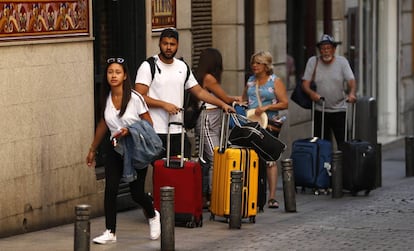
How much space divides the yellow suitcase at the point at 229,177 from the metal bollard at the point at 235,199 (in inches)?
10.1

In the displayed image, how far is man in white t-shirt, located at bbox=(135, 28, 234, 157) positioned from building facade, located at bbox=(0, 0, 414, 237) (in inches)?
35.7

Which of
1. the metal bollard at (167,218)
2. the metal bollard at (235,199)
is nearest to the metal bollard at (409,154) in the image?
the metal bollard at (235,199)

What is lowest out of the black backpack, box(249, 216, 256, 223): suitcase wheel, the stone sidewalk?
the stone sidewalk

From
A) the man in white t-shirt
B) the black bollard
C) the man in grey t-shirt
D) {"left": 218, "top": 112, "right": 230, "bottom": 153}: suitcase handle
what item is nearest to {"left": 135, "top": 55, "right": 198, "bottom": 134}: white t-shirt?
the man in white t-shirt

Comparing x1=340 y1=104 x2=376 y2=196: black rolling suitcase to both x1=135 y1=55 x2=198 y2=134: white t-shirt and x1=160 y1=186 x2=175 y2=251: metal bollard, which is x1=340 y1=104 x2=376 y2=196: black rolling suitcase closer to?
x1=135 y1=55 x2=198 y2=134: white t-shirt

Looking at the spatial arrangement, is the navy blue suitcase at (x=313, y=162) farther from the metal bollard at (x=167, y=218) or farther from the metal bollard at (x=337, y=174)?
the metal bollard at (x=167, y=218)

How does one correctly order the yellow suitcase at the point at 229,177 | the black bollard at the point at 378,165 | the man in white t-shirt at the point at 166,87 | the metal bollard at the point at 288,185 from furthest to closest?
1. the black bollard at the point at 378,165
2. the metal bollard at the point at 288,185
3. the yellow suitcase at the point at 229,177
4. the man in white t-shirt at the point at 166,87

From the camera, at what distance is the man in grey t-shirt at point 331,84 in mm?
16125

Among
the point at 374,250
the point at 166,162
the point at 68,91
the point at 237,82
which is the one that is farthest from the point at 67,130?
the point at 237,82

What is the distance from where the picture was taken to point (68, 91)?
1301 centimetres

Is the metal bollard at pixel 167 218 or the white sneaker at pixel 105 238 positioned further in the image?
the white sneaker at pixel 105 238

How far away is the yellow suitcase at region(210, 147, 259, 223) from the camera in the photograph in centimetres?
1267

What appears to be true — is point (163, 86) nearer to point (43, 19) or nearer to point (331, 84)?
point (43, 19)

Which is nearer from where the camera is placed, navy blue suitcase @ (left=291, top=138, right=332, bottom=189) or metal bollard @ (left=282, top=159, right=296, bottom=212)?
metal bollard @ (left=282, top=159, right=296, bottom=212)
